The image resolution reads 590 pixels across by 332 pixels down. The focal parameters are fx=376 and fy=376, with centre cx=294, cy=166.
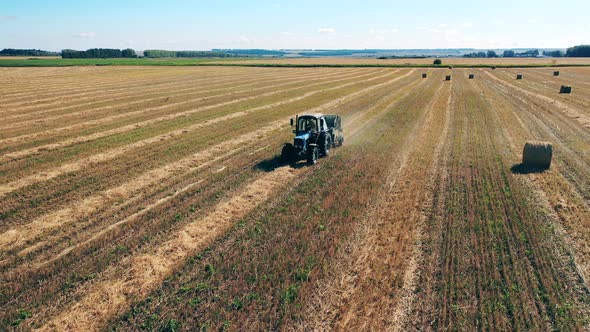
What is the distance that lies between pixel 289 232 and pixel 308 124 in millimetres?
7367

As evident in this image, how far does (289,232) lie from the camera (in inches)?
397

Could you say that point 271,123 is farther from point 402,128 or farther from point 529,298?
point 529,298

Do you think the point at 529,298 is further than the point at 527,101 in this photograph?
No

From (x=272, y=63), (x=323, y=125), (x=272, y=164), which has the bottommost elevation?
(x=272, y=164)

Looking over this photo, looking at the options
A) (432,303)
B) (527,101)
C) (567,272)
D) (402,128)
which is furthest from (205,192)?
(527,101)

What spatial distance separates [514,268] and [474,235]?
152 cm

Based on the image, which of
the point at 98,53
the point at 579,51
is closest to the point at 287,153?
the point at 98,53

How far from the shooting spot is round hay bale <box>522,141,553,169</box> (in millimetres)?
14719

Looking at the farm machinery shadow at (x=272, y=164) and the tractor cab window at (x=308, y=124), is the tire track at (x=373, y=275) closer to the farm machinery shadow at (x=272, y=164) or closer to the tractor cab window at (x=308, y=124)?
the farm machinery shadow at (x=272, y=164)

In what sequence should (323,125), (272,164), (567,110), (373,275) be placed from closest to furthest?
(373,275)
(272,164)
(323,125)
(567,110)

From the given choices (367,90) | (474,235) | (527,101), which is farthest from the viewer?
(367,90)

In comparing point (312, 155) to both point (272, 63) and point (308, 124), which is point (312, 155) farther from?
point (272, 63)

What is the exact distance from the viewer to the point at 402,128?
22.5 m

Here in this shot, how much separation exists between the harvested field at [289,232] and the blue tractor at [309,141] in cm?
62
